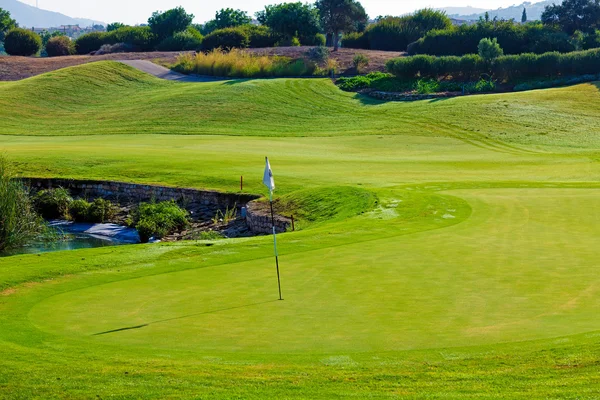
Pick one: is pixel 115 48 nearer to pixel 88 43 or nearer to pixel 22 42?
pixel 88 43

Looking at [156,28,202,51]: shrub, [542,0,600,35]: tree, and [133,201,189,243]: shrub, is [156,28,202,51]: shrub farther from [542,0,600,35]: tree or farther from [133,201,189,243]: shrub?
[133,201,189,243]: shrub

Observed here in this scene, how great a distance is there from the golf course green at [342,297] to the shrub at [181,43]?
171 feet

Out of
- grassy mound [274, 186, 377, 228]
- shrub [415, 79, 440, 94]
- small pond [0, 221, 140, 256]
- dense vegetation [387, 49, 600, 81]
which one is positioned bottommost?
small pond [0, 221, 140, 256]

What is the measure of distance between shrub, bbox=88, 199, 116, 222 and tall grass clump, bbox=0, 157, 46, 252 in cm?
521

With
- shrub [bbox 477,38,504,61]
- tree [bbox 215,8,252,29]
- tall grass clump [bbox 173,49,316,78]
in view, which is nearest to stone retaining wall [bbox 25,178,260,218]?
shrub [bbox 477,38,504,61]

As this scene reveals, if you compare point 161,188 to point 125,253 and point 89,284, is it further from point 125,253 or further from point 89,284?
point 89,284

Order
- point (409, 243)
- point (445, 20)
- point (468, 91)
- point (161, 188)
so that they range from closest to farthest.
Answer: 1. point (409, 243)
2. point (161, 188)
3. point (468, 91)
4. point (445, 20)

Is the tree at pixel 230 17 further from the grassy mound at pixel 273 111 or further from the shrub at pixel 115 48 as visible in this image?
the grassy mound at pixel 273 111

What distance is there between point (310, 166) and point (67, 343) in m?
24.8

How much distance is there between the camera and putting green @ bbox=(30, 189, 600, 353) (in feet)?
37.4

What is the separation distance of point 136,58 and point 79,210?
153 feet

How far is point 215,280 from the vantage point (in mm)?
15070

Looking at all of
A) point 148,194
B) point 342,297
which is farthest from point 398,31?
point 342,297

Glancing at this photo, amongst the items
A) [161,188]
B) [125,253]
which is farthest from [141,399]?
[161,188]
